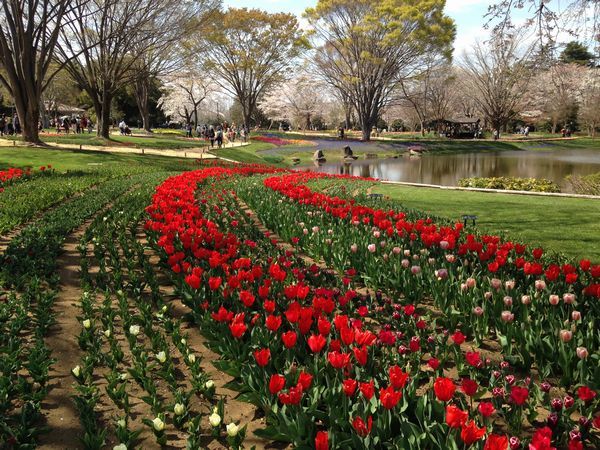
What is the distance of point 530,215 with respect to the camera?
8.95 meters

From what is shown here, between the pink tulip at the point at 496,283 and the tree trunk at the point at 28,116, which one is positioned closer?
the pink tulip at the point at 496,283

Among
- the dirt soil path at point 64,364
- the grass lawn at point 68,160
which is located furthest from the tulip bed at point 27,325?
the grass lawn at point 68,160

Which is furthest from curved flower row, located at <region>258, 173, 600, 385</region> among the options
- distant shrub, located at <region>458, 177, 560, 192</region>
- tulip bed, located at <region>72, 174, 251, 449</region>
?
distant shrub, located at <region>458, 177, 560, 192</region>

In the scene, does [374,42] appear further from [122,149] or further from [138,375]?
[138,375]

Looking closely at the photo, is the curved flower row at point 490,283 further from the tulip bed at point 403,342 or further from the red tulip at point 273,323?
the red tulip at point 273,323

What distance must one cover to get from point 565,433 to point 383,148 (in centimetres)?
4143

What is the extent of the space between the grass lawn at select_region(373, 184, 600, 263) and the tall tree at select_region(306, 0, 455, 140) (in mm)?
31789

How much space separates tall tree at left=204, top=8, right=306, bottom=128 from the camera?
144 feet

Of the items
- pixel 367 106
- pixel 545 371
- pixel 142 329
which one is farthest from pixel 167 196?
pixel 367 106

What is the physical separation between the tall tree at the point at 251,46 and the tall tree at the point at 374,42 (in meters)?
3.24

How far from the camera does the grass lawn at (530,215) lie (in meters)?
6.94

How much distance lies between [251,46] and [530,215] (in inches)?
1686

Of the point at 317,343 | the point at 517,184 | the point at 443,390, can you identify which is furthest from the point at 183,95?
the point at 443,390

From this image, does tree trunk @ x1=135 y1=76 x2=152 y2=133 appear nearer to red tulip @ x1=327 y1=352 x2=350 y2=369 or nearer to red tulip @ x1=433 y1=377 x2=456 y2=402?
red tulip @ x1=327 y1=352 x2=350 y2=369
